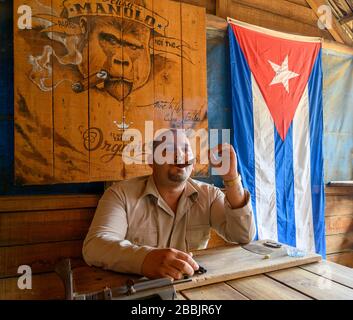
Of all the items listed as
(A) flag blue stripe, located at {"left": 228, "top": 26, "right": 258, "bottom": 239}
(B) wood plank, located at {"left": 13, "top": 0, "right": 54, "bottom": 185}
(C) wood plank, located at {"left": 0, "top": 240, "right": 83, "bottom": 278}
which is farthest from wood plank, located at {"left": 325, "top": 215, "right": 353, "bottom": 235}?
(B) wood plank, located at {"left": 13, "top": 0, "right": 54, "bottom": 185}

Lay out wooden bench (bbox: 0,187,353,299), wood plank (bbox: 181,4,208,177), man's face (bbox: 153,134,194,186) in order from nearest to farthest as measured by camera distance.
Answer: man's face (bbox: 153,134,194,186) < wooden bench (bbox: 0,187,353,299) < wood plank (bbox: 181,4,208,177)

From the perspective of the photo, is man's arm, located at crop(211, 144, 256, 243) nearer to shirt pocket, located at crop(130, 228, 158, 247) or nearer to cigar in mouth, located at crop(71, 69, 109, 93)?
shirt pocket, located at crop(130, 228, 158, 247)

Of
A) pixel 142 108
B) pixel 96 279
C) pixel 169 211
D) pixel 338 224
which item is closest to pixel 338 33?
Answer: pixel 338 224

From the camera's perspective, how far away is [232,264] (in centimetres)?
112

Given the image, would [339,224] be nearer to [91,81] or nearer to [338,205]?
[338,205]

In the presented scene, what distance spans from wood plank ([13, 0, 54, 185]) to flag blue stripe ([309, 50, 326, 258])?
8.94ft

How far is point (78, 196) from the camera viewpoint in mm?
2100

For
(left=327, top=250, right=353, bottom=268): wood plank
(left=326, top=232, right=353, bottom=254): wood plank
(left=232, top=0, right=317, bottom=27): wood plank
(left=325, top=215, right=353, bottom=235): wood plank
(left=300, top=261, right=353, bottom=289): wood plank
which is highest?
(left=232, top=0, right=317, bottom=27): wood plank

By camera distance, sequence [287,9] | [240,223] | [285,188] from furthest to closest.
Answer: [287,9]
[285,188]
[240,223]

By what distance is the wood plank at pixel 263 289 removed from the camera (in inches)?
34.2

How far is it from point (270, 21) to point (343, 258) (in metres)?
3.08

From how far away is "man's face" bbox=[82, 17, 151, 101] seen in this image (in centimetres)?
211
